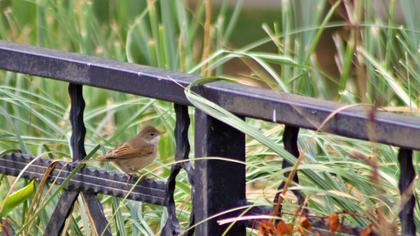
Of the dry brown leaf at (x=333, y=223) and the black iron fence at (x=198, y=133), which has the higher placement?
the black iron fence at (x=198, y=133)

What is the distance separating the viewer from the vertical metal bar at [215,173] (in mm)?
2455

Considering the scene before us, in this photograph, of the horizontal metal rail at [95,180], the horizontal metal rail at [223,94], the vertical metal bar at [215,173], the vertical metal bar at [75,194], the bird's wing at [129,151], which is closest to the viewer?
the horizontal metal rail at [223,94]

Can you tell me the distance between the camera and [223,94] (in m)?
2.41

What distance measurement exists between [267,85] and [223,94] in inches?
68.0

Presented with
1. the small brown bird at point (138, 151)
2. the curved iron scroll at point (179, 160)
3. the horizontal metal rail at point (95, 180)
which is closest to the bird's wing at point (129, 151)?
the small brown bird at point (138, 151)

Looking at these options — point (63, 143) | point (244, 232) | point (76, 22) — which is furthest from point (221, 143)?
point (76, 22)

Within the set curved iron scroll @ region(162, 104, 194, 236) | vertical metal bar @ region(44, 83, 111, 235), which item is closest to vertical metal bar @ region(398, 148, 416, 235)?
curved iron scroll @ region(162, 104, 194, 236)

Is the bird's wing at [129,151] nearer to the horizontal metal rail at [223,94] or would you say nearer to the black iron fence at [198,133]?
the black iron fence at [198,133]

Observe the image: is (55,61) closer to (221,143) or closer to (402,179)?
(221,143)

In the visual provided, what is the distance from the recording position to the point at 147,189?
268 centimetres

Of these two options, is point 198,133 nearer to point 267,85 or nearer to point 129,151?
point 129,151

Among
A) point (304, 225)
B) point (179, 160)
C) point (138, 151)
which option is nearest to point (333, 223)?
point (304, 225)

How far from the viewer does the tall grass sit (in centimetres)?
254

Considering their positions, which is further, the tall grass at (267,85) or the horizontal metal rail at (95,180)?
the horizontal metal rail at (95,180)
